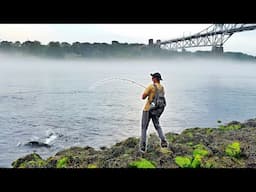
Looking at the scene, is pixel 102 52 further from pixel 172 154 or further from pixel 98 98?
pixel 172 154

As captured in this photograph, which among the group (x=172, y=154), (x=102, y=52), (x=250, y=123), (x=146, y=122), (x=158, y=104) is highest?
(x=102, y=52)

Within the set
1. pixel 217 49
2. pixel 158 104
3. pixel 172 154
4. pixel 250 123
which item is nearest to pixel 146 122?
pixel 158 104

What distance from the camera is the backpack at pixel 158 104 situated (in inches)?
146

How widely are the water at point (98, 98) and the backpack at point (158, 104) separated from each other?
90mm

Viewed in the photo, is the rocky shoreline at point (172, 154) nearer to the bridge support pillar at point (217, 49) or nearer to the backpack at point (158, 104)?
the backpack at point (158, 104)

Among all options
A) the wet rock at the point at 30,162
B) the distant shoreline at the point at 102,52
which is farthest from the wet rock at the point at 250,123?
the wet rock at the point at 30,162

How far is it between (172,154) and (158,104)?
57cm

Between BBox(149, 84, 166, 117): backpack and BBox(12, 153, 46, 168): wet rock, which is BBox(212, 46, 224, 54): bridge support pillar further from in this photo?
BBox(12, 153, 46, 168): wet rock

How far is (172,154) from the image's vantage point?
12.6 ft

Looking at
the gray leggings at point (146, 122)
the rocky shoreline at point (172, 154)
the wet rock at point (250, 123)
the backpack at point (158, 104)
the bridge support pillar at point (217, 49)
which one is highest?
the bridge support pillar at point (217, 49)

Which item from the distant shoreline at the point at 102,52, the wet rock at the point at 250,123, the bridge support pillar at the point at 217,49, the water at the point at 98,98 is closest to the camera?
the water at the point at 98,98
